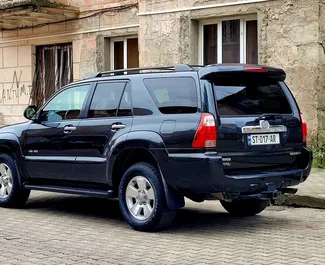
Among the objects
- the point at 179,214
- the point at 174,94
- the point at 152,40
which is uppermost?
the point at 152,40

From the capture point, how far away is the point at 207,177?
6707 millimetres

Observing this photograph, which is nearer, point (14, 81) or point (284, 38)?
point (284, 38)

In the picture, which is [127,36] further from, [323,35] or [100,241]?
[100,241]

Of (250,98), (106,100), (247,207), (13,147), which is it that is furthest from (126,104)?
(13,147)

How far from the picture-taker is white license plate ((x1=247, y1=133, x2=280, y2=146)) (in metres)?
7.02

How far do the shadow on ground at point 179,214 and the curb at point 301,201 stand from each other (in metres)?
0.22

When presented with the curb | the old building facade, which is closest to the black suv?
the curb

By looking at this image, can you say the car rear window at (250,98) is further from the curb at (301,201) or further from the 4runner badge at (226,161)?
the curb at (301,201)

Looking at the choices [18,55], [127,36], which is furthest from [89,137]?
[18,55]

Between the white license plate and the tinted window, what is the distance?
2.27 feet

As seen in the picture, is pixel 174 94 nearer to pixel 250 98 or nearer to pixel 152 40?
pixel 250 98

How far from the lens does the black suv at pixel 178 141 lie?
6855mm

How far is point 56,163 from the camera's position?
27.4 feet

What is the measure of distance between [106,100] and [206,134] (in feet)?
5.88
